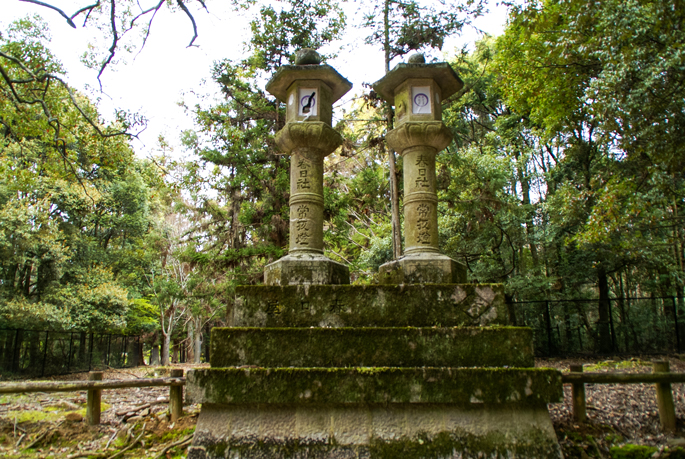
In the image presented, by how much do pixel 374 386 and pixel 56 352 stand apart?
13.7 metres

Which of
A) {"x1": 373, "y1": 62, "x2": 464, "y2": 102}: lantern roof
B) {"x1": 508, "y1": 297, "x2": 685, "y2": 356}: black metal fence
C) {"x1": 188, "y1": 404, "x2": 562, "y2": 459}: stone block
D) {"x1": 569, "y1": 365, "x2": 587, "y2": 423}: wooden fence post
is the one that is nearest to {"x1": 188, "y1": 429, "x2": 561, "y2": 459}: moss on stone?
{"x1": 188, "y1": 404, "x2": 562, "y2": 459}: stone block

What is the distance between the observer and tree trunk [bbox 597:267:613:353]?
11444 millimetres

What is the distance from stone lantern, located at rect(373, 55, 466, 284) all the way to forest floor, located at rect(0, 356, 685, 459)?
1.86 m

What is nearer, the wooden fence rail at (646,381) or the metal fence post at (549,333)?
the wooden fence rail at (646,381)

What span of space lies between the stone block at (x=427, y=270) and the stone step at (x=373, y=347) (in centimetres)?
75

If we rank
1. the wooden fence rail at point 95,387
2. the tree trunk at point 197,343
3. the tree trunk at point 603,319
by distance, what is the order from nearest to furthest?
the wooden fence rail at point 95,387
the tree trunk at point 603,319
the tree trunk at point 197,343

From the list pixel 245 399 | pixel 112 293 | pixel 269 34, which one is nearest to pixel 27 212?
pixel 112 293

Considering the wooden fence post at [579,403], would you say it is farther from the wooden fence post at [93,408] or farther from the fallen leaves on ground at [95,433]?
the wooden fence post at [93,408]

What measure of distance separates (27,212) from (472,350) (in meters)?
13.6

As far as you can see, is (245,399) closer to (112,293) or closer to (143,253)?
(112,293)

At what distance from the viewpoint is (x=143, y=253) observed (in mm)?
17172

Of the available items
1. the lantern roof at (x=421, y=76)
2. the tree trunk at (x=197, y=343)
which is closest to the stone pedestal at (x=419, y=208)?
the lantern roof at (x=421, y=76)

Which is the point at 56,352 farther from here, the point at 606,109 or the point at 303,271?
the point at 606,109

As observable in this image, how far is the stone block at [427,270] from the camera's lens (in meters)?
4.26
